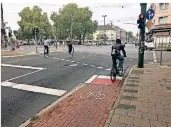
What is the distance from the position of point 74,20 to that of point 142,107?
271ft

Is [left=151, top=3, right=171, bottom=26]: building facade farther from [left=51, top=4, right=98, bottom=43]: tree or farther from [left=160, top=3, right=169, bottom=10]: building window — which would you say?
[left=51, top=4, right=98, bottom=43]: tree

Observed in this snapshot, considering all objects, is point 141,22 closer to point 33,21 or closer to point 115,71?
point 115,71

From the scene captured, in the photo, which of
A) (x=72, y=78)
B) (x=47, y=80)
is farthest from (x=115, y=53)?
(x=47, y=80)

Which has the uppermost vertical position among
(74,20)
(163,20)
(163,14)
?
(74,20)

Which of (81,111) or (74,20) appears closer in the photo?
(81,111)

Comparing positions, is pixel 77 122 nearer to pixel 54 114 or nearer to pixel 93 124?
pixel 93 124

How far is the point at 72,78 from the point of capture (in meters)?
10.2

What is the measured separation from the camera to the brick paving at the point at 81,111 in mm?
4852

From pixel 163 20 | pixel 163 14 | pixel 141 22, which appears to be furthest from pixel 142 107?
pixel 163 20

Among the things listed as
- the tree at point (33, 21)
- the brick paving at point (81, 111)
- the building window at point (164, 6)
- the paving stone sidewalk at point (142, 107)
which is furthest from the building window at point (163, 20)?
the tree at point (33, 21)

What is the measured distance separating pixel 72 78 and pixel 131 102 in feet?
14.8

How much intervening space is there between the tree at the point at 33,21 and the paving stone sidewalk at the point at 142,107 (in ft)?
259

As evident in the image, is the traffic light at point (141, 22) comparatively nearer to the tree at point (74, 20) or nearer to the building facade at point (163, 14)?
the building facade at point (163, 14)

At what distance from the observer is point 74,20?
283 feet
